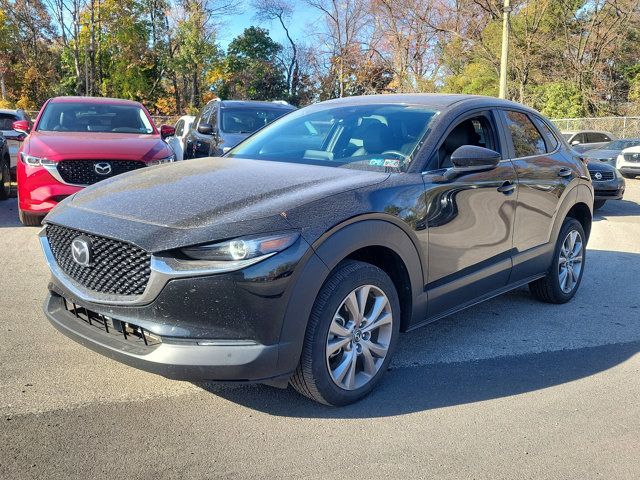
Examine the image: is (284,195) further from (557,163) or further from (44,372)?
(557,163)

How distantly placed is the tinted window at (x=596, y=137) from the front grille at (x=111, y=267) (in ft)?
70.1

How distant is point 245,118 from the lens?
34.8 feet

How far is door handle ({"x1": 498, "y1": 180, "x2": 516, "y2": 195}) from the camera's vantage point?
436 centimetres

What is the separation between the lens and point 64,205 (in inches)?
140

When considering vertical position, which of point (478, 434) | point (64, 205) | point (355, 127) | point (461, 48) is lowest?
point (478, 434)

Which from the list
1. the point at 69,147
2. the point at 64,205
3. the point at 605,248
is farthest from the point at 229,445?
the point at 605,248

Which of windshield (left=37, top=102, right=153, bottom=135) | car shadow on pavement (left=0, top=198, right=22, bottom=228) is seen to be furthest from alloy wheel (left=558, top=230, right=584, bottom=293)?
car shadow on pavement (left=0, top=198, right=22, bottom=228)

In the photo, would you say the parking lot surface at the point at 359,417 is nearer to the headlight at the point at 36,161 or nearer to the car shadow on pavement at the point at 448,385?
the car shadow on pavement at the point at 448,385

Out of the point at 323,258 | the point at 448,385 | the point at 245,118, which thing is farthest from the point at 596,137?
the point at 323,258

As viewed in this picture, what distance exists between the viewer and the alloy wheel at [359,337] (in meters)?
3.21

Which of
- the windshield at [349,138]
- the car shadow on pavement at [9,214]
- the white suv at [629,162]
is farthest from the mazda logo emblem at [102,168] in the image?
the white suv at [629,162]

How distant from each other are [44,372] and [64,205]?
1013mm

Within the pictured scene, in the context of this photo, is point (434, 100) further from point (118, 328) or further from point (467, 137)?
point (118, 328)

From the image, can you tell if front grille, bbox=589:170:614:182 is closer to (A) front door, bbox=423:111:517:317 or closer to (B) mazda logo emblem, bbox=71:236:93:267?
(A) front door, bbox=423:111:517:317
